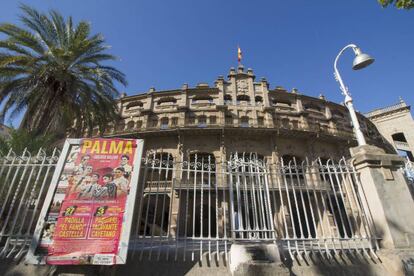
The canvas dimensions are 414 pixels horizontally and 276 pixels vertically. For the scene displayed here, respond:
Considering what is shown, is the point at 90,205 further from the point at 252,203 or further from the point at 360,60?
the point at 360,60

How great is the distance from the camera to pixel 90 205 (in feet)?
11.6

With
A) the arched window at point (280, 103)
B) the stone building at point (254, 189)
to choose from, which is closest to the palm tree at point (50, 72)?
the stone building at point (254, 189)

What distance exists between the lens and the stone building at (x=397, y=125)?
27.4 m

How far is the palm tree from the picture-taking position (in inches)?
334

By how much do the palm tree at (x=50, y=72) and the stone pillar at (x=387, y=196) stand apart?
32.8 feet

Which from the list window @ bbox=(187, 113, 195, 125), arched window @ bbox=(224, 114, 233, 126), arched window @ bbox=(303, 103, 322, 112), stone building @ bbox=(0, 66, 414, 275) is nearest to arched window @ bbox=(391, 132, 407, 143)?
stone building @ bbox=(0, 66, 414, 275)

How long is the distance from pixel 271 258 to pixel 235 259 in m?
0.58

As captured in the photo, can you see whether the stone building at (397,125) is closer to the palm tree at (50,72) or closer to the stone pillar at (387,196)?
the stone pillar at (387,196)

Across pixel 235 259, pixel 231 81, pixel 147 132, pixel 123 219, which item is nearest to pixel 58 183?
pixel 123 219

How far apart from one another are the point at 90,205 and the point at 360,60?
22.2 ft

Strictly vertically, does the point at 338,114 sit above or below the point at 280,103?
below

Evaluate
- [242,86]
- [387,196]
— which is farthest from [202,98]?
[387,196]

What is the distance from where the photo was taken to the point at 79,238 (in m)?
3.28

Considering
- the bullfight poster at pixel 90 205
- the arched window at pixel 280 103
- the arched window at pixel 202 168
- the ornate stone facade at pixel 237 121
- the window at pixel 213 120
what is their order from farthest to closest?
the arched window at pixel 280 103 → the window at pixel 213 120 → the ornate stone facade at pixel 237 121 → the arched window at pixel 202 168 → the bullfight poster at pixel 90 205
